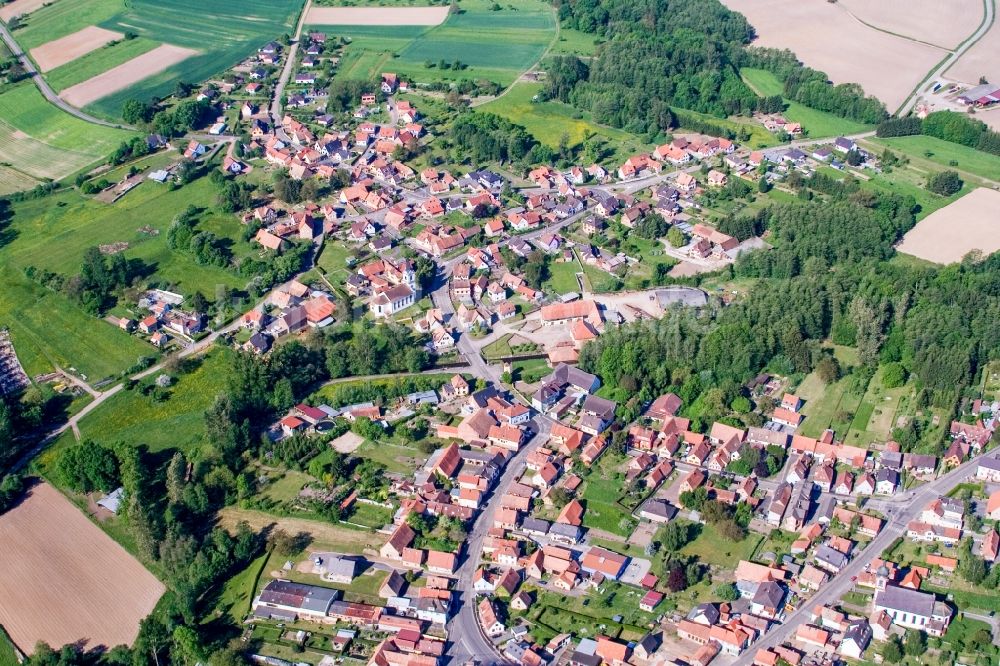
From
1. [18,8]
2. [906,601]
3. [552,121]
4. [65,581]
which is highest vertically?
[18,8]

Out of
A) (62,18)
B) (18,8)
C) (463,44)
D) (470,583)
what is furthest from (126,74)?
(470,583)

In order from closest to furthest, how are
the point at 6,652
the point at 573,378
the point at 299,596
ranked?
1. the point at 6,652
2. the point at 299,596
3. the point at 573,378

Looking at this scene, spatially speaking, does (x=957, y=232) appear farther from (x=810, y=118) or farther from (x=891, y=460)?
(x=891, y=460)

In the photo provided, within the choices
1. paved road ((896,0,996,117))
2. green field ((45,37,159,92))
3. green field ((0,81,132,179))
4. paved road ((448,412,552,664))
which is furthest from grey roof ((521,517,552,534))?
green field ((45,37,159,92))

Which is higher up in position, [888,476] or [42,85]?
[42,85]

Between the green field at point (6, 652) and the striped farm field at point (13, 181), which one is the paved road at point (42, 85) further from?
the green field at point (6, 652)

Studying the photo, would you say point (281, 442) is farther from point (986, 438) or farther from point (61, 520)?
point (986, 438)

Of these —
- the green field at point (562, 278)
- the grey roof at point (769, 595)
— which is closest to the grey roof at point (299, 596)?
the grey roof at point (769, 595)
